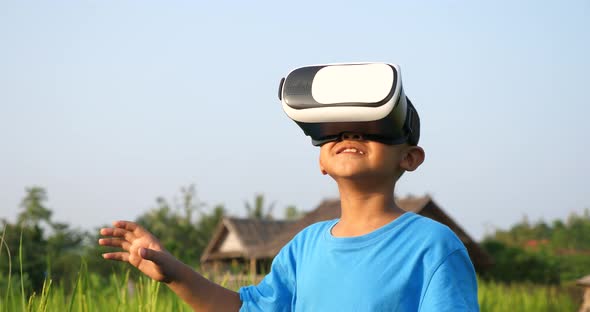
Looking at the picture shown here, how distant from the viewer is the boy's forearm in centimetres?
239

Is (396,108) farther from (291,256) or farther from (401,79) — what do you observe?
(291,256)

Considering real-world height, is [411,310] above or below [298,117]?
below

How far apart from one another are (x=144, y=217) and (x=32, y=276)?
2926 cm

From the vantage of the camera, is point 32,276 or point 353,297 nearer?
point 353,297

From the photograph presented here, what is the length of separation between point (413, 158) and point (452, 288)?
44 cm

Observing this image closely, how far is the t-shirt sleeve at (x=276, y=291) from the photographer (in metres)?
2.52

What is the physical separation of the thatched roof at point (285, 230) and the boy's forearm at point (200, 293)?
11159mm

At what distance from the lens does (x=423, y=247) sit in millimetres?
2256

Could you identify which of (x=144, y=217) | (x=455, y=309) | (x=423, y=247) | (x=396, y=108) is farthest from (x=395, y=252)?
(x=144, y=217)

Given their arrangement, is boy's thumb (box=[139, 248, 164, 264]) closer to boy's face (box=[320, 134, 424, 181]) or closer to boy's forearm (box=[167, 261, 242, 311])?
boy's forearm (box=[167, 261, 242, 311])

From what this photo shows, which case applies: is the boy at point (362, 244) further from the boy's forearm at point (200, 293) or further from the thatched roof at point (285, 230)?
the thatched roof at point (285, 230)

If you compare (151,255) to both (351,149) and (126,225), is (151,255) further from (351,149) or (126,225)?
(351,149)

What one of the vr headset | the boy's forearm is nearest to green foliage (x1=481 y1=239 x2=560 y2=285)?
the boy's forearm

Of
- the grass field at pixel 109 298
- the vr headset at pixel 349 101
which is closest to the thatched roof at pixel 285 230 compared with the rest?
the grass field at pixel 109 298
